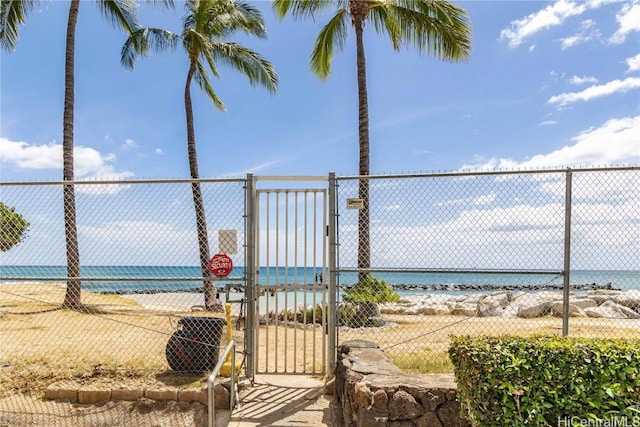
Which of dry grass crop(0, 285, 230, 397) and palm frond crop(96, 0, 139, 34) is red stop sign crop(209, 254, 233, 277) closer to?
dry grass crop(0, 285, 230, 397)

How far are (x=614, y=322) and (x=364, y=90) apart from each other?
31.2ft

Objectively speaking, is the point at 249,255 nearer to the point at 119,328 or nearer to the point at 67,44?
the point at 119,328

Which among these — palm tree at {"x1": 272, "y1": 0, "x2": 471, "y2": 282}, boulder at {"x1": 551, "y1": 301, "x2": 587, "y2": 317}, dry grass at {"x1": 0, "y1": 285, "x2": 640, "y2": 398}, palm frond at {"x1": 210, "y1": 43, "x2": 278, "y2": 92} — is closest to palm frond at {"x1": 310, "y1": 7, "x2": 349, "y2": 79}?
palm tree at {"x1": 272, "y1": 0, "x2": 471, "y2": 282}

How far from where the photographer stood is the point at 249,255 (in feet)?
17.4

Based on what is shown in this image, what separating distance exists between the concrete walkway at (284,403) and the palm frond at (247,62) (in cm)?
1253

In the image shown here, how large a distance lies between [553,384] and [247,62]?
14.8 meters

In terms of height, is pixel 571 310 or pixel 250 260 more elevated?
pixel 250 260

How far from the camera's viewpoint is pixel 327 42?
1265cm

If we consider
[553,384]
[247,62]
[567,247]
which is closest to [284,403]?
[553,384]

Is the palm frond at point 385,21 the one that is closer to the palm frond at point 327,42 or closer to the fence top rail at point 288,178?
the palm frond at point 327,42

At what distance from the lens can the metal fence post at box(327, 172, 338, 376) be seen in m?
5.26

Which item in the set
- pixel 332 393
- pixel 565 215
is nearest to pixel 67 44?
pixel 332 393

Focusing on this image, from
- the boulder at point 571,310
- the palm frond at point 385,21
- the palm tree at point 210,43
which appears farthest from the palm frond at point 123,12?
the boulder at point 571,310

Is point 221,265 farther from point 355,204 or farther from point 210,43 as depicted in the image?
point 210,43
